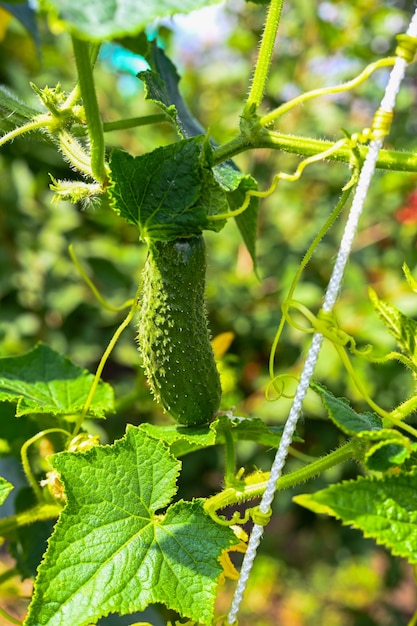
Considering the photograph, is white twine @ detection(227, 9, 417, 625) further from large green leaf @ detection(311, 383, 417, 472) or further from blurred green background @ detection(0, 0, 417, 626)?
blurred green background @ detection(0, 0, 417, 626)

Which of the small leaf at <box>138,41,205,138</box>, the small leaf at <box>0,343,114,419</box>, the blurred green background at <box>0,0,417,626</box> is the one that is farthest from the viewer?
the blurred green background at <box>0,0,417,626</box>

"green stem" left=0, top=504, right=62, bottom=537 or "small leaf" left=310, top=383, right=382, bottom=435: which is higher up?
"small leaf" left=310, top=383, right=382, bottom=435

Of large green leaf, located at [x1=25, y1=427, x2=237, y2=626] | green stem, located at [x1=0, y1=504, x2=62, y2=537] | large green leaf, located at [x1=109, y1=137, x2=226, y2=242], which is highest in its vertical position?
large green leaf, located at [x1=109, y1=137, x2=226, y2=242]

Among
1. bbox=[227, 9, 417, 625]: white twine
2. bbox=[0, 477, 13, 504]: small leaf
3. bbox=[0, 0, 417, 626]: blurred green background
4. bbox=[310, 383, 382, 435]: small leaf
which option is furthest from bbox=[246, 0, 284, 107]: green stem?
bbox=[0, 0, 417, 626]: blurred green background

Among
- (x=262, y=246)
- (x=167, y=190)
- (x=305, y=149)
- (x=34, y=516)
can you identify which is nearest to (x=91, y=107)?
(x=167, y=190)

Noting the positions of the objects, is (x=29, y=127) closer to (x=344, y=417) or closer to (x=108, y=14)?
(x=108, y=14)

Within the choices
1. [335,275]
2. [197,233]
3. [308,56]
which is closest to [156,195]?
[197,233]

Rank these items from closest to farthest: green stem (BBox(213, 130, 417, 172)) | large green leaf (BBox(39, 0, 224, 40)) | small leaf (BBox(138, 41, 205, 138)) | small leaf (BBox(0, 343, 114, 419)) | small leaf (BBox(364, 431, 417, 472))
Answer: large green leaf (BBox(39, 0, 224, 40))
small leaf (BBox(364, 431, 417, 472))
green stem (BBox(213, 130, 417, 172))
small leaf (BBox(0, 343, 114, 419))
small leaf (BBox(138, 41, 205, 138))

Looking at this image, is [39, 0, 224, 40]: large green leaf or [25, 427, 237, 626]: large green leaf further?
[25, 427, 237, 626]: large green leaf
